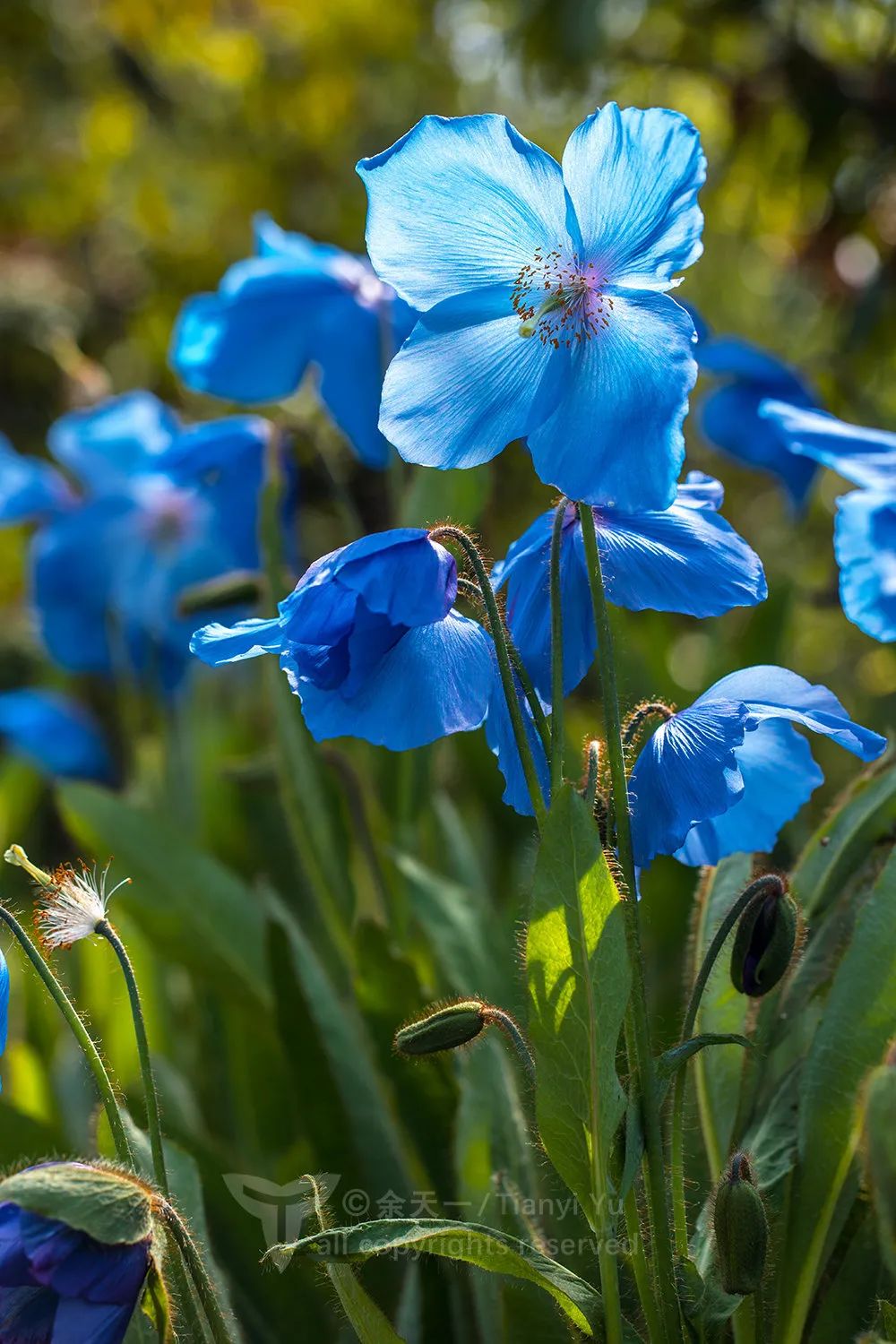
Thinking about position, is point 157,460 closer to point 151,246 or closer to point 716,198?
point 716,198

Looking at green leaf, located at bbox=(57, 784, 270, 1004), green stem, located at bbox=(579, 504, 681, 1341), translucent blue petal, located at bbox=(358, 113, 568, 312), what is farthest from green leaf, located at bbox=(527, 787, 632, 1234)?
green leaf, located at bbox=(57, 784, 270, 1004)

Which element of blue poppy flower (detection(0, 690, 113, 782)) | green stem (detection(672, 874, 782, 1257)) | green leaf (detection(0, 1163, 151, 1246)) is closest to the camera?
green leaf (detection(0, 1163, 151, 1246))

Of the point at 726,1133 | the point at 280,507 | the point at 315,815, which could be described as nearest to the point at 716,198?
the point at 280,507

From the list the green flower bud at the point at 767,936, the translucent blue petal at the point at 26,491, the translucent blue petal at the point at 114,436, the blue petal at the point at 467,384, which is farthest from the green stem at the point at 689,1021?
the translucent blue petal at the point at 26,491

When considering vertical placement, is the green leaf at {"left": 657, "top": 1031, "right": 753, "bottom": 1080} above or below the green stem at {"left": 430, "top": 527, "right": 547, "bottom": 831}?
below

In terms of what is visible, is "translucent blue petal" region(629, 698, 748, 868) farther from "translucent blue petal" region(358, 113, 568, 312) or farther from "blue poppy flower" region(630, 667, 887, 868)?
"translucent blue petal" region(358, 113, 568, 312)

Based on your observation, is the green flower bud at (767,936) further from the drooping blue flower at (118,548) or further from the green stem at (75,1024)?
the drooping blue flower at (118,548)
